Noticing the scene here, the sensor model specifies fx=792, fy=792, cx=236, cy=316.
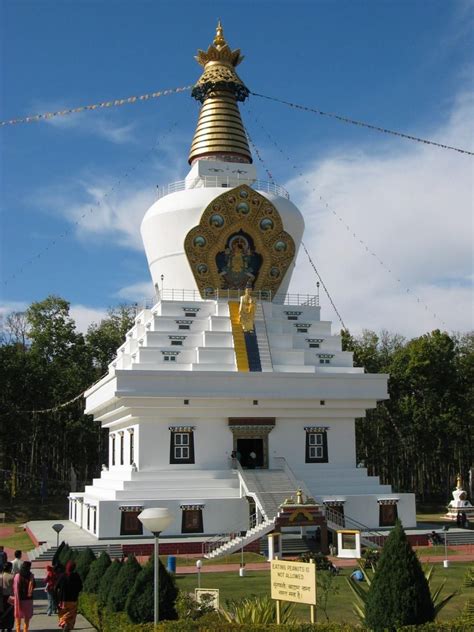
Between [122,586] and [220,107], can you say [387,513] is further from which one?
[220,107]

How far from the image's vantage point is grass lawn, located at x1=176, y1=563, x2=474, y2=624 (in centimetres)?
1423

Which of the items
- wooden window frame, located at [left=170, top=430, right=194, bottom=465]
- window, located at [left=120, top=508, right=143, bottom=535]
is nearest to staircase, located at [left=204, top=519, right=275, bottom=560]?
window, located at [left=120, top=508, right=143, bottom=535]

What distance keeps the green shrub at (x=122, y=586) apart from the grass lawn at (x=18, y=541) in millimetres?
15018

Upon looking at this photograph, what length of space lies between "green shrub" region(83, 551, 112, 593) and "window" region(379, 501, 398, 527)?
544 inches

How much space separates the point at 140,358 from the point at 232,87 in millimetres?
14139

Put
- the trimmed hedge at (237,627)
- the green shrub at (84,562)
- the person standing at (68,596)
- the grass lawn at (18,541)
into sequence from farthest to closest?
the grass lawn at (18,541) < the green shrub at (84,562) < the person standing at (68,596) < the trimmed hedge at (237,627)

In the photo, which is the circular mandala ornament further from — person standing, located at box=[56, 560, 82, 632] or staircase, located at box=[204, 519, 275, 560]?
person standing, located at box=[56, 560, 82, 632]

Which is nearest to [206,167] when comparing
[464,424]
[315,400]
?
[315,400]

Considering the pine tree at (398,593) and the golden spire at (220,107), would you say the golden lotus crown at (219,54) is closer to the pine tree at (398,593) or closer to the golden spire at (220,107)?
the golden spire at (220,107)

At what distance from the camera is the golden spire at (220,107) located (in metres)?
34.0

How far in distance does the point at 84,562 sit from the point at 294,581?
6065 mm

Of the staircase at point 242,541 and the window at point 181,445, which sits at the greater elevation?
the window at point 181,445

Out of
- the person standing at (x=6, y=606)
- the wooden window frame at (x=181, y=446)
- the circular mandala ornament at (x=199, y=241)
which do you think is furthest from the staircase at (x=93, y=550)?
the circular mandala ornament at (x=199, y=241)

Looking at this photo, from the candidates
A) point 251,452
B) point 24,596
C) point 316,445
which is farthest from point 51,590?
point 316,445
